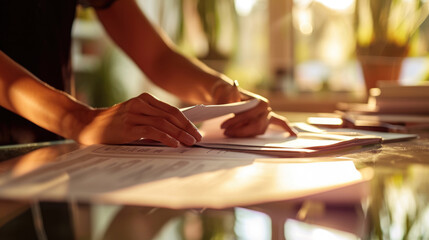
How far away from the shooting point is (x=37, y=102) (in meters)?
0.85

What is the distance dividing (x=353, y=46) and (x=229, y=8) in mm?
894

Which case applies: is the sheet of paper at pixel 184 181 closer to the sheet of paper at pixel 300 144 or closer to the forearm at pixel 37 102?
the sheet of paper at pixel 300 144

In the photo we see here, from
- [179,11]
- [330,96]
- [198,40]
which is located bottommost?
[330,96]

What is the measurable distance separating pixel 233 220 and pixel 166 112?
452 millimetres

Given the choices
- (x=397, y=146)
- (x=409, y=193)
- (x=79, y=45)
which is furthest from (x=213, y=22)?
(x=409, y=193)

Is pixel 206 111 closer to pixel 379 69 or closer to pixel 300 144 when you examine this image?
pixel 300 144

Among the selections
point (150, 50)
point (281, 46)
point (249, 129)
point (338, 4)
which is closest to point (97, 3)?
point (150, 50)

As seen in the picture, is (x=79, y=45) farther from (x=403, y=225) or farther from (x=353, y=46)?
(x=403, y=225)

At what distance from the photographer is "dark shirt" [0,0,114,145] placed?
1210 mm

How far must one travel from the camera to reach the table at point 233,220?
1.03 ft

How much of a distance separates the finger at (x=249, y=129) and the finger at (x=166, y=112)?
0.57 feet

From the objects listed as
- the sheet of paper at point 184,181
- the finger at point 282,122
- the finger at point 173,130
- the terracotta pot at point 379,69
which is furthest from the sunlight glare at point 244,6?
the sheet of paper at point 184,181

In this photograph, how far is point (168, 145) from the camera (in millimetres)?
756

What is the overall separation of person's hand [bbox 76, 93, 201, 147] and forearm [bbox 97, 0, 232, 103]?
48 centimetres
